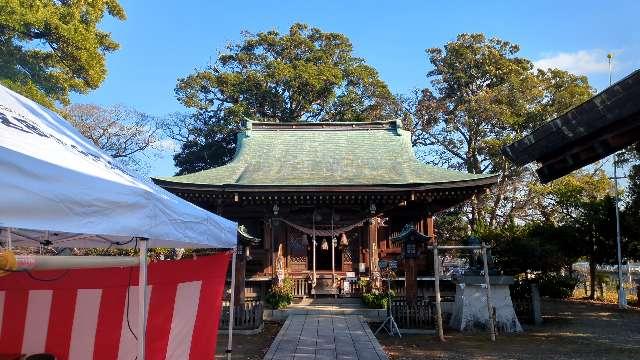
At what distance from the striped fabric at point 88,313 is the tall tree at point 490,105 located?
998 inches

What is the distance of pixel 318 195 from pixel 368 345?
25.5 ft

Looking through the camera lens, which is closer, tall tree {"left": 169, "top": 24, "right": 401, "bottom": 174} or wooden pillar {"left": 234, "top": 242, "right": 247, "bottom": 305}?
wooden pillar {"left": 234, "top": 242, "right": 247, "bottom": 305}

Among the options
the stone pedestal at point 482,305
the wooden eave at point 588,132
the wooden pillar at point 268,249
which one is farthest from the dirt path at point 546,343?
the wooden pillar at point 268,249

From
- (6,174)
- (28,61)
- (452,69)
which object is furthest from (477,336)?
(452,69)

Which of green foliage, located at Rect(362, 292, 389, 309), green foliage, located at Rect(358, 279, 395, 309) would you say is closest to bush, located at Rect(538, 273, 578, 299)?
green foliage, located at Rect(358, 279, 395, 309)

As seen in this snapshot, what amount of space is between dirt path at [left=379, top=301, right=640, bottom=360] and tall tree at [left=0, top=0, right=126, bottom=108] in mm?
15814

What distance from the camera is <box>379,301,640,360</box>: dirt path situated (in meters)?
9.52

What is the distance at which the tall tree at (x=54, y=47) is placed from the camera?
1877 centimetres

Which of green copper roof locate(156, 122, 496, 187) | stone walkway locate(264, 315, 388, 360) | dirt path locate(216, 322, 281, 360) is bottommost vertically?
dirt path locate(216, 322, 281, 360)

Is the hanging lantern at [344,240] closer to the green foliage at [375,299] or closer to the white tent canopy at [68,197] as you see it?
the green foliage at [375,299]

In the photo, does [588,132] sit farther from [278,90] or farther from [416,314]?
[278,90]

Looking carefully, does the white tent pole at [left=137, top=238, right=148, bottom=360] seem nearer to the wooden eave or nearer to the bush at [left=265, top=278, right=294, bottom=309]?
the wooden eave

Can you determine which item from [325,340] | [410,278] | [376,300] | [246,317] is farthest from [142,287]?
[376,300]

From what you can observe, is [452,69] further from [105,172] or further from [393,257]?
[105,172]
